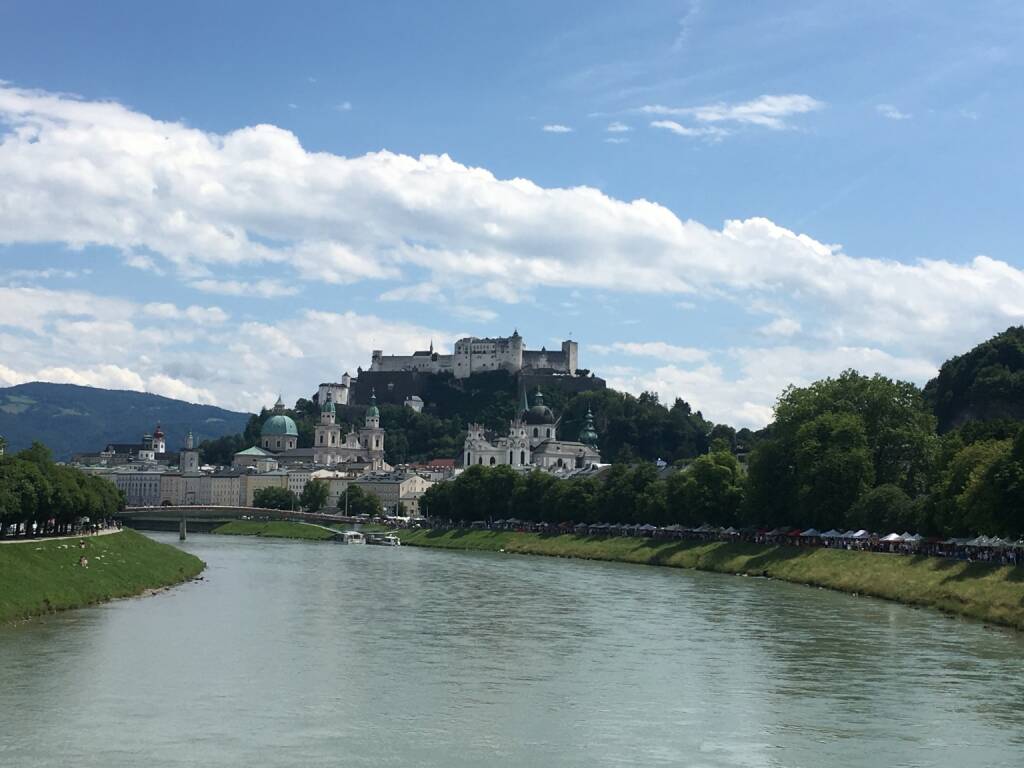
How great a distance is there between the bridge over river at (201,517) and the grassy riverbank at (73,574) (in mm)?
83046

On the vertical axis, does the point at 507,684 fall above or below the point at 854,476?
below

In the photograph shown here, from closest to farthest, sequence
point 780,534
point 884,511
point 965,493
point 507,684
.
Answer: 1. point 507,684
2. point 965,493
3. point 884,511
4. point 780,534

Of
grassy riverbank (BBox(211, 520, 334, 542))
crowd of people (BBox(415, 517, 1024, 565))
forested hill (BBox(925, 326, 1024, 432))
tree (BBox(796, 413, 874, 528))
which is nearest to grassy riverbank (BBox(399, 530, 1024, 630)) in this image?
crowd of people (BBox(415, 517, 1024, 565))

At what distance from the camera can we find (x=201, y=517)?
160m

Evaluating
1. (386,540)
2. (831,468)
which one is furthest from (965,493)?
(386,540)

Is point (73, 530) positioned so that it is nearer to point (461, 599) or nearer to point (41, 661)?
point (461, 599)

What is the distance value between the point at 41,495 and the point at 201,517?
95.7 metres

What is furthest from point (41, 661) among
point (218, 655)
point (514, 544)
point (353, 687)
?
point (514, 544)

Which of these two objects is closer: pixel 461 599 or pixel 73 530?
pixel 461 599

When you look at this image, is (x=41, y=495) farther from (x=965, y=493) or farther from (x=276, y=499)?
(x=276, y=499)

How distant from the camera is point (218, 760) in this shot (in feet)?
84.9

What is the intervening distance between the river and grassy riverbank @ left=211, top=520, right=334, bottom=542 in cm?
8344

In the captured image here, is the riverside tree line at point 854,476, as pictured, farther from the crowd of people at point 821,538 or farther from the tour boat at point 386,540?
the tour boat at point 386,540

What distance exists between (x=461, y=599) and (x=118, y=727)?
30.9 m
